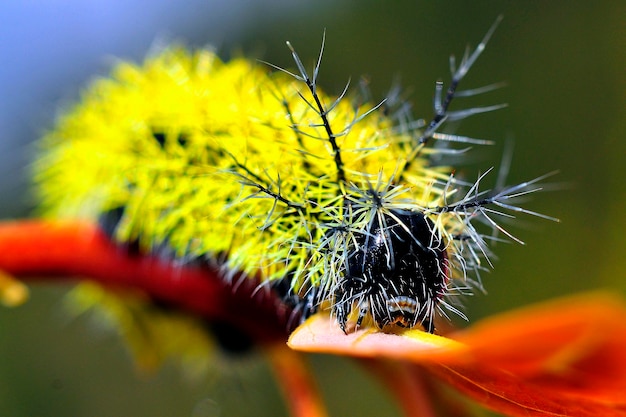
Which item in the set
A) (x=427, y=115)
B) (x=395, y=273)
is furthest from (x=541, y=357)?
(x=427, y=115)

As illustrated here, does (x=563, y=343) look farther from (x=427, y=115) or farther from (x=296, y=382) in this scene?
(x=427, y=115)

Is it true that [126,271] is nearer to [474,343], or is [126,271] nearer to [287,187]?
[287,187]

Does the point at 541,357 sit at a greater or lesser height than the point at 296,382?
greater

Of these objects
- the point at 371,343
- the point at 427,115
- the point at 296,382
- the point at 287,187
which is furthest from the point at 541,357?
the point at 427,115

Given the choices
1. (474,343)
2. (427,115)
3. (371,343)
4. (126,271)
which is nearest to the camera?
(474,343)

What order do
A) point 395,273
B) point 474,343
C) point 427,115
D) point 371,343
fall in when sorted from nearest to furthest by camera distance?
point 474,343, point 371,343, point 395,273, point 427,115

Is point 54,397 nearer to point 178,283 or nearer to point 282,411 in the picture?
point 282,411

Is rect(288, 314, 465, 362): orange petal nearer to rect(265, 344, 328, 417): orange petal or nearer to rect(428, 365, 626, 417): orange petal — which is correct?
rect(428, 365, 626, 417): orange petal

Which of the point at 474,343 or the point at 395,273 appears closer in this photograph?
the point at 474,343

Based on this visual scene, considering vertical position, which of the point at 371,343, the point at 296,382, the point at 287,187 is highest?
the point at 287,187
